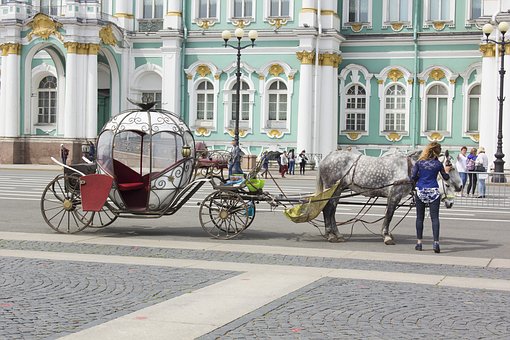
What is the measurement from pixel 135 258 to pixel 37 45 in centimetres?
3661

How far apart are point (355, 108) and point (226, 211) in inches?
1269

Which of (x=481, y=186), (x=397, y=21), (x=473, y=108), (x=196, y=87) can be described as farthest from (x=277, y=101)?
(x=481, y=186)

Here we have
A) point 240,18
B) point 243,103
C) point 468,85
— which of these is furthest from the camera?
point 243,103

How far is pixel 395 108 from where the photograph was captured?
46500 millimetres

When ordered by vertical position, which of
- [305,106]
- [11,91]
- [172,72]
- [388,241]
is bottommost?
[388,241]

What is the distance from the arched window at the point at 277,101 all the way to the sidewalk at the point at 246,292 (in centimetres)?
3283

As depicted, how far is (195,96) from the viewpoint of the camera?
159 feet

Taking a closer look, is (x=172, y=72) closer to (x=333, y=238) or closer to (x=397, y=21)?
(x=397, y=21)

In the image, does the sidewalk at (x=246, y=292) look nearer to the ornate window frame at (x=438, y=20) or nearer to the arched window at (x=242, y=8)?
the ornate window frame at (x=438, y=20)

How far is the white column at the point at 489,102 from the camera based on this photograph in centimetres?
4153

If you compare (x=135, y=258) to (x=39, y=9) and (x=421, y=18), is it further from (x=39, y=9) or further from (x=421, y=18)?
(x=39, y=9)

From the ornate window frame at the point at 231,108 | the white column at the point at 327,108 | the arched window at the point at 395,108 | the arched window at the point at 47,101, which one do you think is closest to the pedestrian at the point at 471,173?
the arched window at the point at 395,108

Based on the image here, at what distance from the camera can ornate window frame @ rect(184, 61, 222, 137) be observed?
157 feet

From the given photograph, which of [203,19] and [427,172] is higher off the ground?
[203,19]
